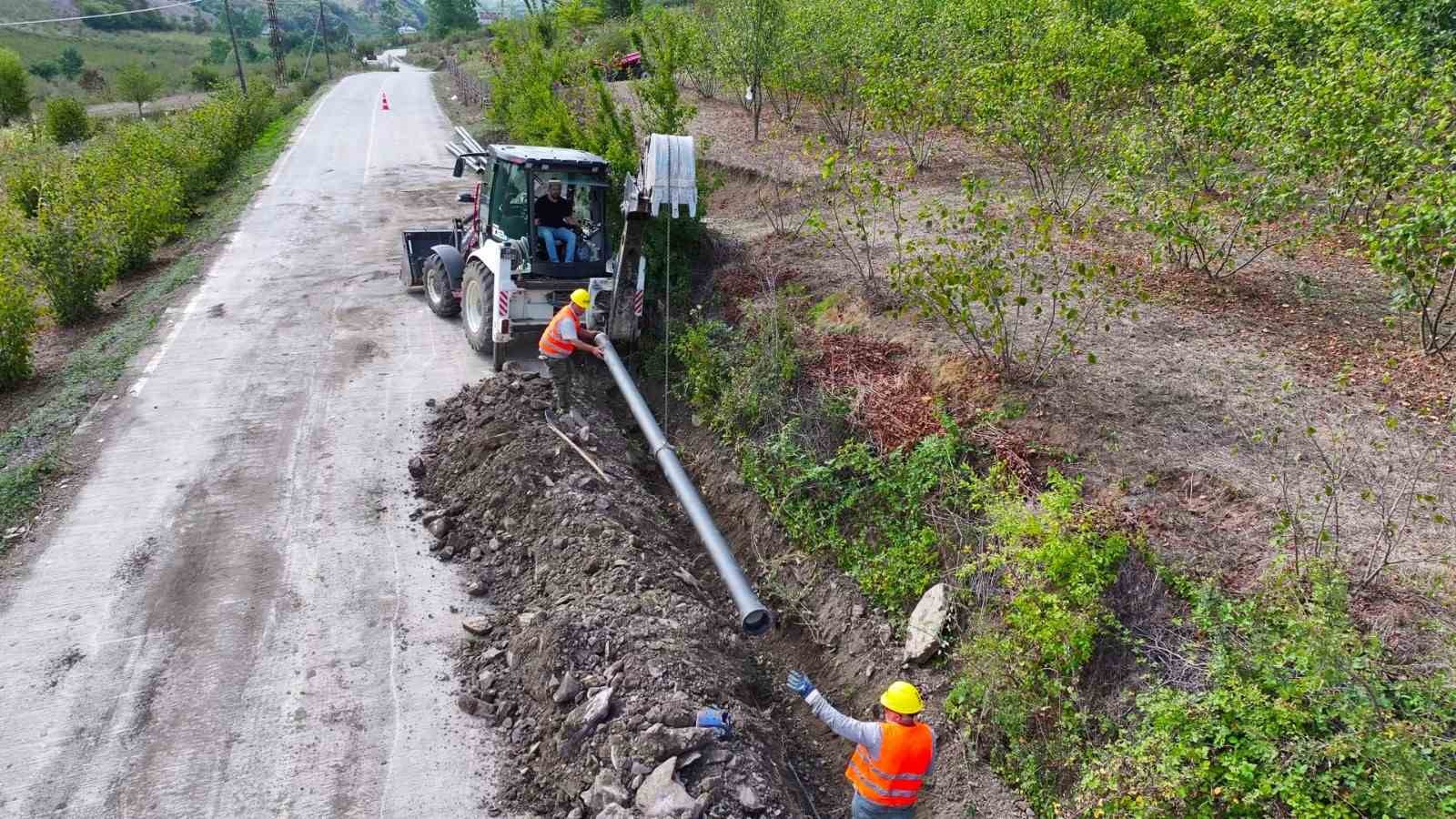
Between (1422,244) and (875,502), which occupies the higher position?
(1422,244)

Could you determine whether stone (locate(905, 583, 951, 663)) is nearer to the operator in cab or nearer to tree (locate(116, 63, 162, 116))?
the operator in cab

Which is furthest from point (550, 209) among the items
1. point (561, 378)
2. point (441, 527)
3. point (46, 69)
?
point (46, 69)

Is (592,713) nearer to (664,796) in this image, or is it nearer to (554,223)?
(664,796)

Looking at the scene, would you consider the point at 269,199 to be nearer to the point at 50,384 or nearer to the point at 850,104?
the point at 50,384

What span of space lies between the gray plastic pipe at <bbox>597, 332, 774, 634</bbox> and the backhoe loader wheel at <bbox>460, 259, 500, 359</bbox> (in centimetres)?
201

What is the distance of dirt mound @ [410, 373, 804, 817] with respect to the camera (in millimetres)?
5055

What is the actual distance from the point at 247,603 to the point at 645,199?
515 centimetres

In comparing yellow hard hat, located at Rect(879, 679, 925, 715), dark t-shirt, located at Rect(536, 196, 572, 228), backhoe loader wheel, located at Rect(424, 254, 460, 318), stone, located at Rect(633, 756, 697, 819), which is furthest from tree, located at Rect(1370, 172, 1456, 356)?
backhoe loader wheel, located at Rect(424, 254, 460, 318)

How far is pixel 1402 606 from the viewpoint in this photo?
5.08m

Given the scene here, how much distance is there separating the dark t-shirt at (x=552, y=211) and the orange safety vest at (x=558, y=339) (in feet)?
4.92

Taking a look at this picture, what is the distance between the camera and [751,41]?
710 inches

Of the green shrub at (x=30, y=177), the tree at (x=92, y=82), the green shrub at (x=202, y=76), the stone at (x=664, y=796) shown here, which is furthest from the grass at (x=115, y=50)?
the stone at (x=664, y=796)

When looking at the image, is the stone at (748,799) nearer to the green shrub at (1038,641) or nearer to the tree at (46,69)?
the green shrub at (1038,641)

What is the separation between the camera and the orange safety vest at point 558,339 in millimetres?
9406
